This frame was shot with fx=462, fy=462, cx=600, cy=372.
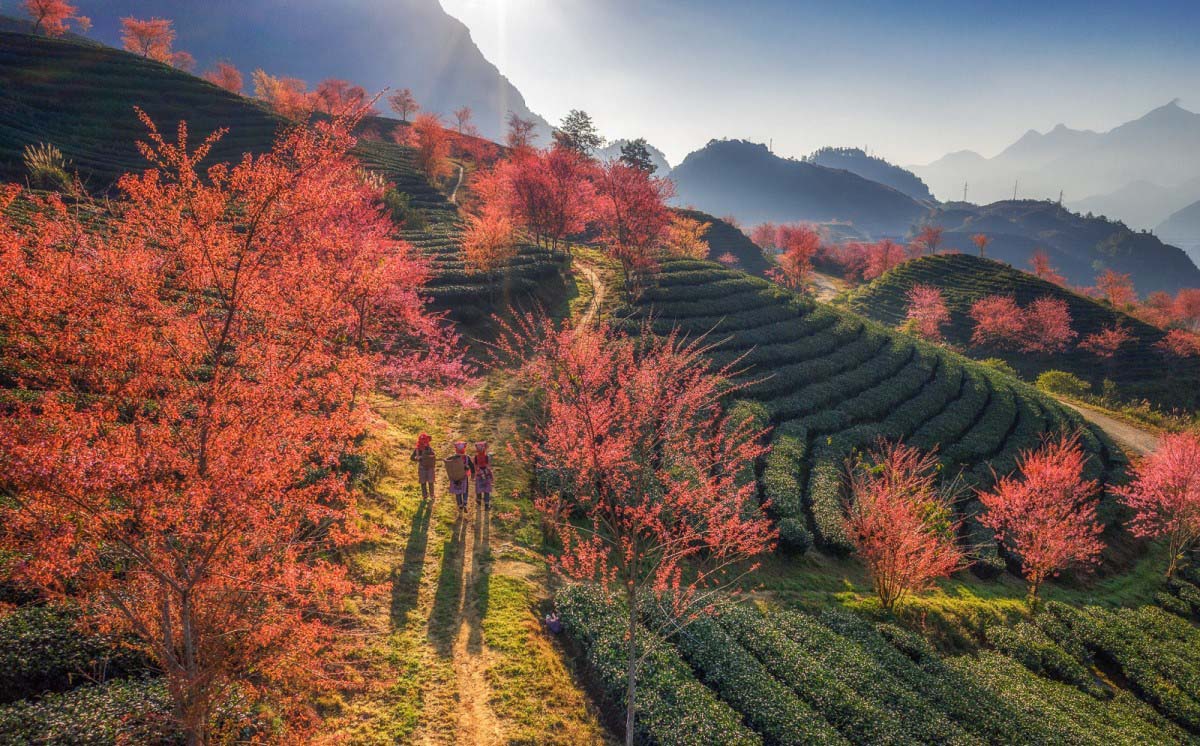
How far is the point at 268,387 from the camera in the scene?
702 cm

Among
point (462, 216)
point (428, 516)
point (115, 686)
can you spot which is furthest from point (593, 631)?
point (462, 216)

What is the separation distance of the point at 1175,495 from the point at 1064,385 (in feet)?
101

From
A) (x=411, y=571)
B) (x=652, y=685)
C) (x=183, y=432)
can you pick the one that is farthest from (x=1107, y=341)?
(x=183, y=432)

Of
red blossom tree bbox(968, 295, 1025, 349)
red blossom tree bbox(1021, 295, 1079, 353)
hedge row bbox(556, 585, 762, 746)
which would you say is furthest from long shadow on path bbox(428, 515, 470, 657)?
red blossom tree bbox(1021, 295, 1079, 353)

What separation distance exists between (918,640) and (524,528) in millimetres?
13044

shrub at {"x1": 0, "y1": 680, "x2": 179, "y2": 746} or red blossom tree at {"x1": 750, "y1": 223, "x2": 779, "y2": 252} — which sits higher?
red blossom tree at {"x1": 750, "y1": 223, "x2": 779, "y2": 252}

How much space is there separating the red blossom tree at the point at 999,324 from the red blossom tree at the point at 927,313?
3765 mm

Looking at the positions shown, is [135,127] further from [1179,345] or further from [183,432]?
[1179,345]

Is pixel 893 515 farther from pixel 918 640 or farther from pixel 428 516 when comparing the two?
pixel 428 516

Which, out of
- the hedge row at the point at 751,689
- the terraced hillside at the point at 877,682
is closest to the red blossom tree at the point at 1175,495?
the terraced hillside at the point at 877,682

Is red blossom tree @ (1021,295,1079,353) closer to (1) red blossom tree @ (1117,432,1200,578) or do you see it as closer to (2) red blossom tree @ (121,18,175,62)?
(1) red blossom tree @ (1117,432,1200,578)

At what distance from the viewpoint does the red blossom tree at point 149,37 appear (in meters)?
72.0

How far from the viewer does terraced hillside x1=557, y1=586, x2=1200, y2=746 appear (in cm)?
1018

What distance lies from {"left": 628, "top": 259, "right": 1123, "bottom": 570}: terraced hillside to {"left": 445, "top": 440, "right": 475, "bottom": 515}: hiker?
12.7m
